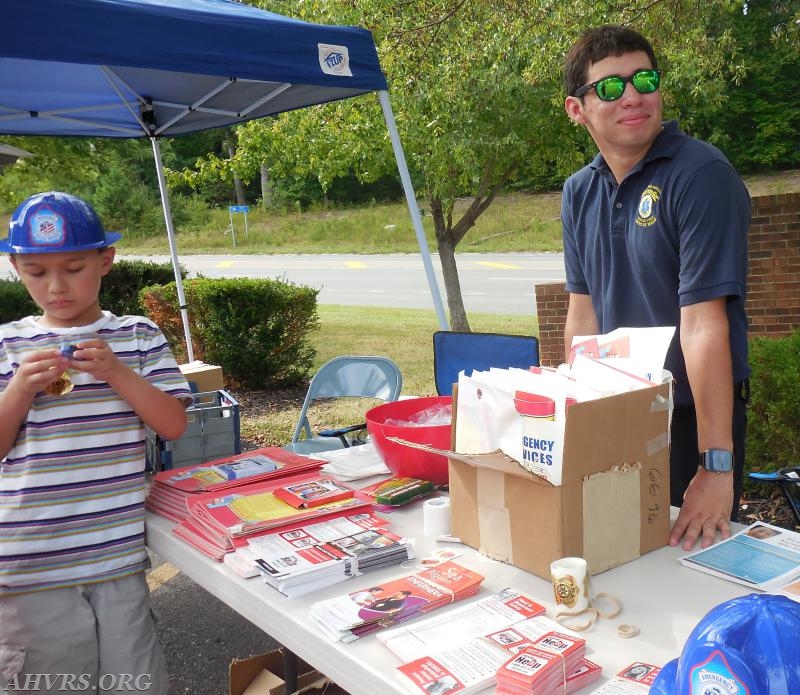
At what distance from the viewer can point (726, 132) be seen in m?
30.3

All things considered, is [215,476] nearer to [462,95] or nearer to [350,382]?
[350,382]

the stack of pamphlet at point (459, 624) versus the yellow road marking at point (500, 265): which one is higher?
the stack of pamphlet at point (459, 624)

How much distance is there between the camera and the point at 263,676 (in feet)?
6.35

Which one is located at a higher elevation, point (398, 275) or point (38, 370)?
point (38, 370)

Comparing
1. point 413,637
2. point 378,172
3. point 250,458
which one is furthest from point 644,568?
point 378,172

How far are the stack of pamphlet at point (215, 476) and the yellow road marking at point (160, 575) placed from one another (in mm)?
1715

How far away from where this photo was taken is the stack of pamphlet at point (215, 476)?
1954 mm

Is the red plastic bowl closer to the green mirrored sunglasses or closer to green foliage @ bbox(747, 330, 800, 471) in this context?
the green mirrored sunglasses

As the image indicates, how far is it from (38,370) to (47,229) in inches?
14.0

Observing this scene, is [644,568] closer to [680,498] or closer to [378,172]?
[680,498]

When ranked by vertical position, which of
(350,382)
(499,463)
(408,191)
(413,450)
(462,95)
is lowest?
(350,382)

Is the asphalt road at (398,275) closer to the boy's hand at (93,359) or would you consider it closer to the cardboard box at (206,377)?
the cardboard box at (206,377)

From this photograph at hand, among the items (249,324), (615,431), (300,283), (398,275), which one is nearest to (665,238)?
(615,431)

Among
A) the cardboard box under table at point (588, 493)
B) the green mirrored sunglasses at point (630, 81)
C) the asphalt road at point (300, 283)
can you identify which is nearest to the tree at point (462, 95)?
the asphalt road at point (300, 283)
